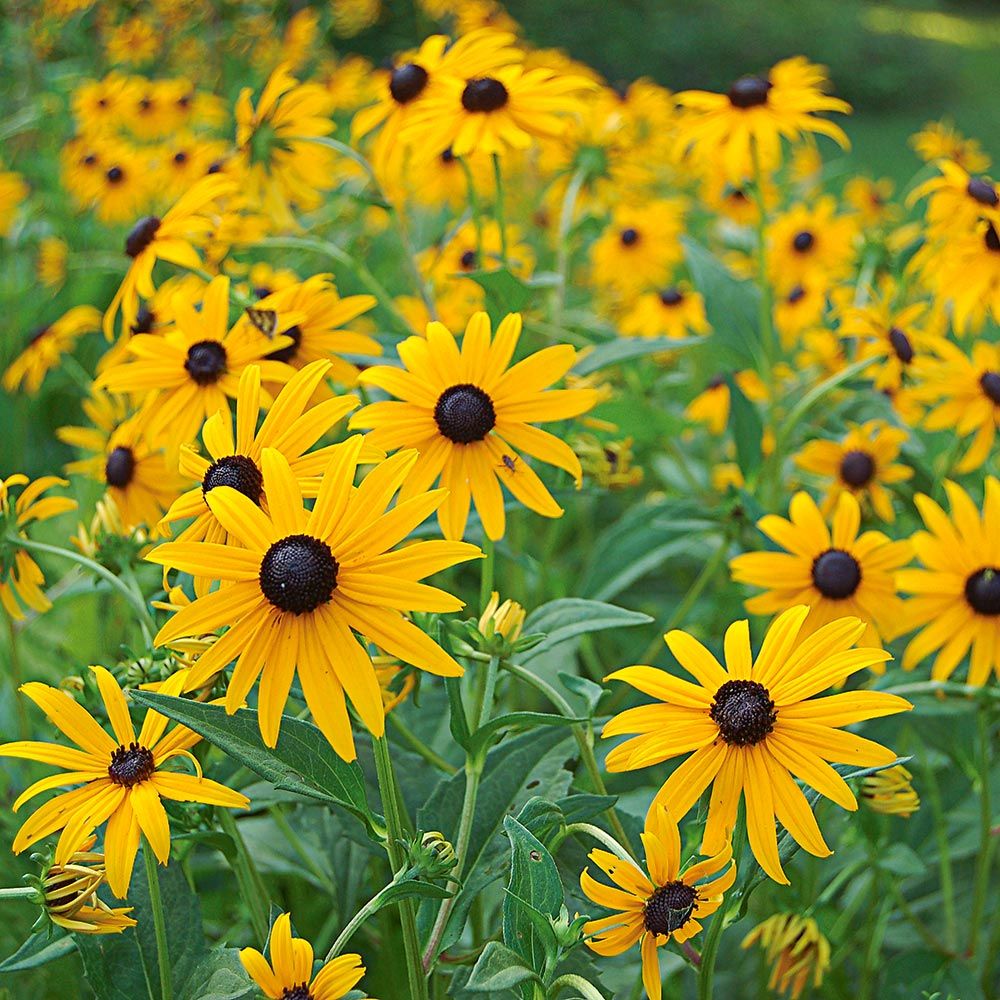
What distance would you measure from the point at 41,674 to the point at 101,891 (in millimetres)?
753

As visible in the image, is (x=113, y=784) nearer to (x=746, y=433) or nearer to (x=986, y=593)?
(x=986, y=593)

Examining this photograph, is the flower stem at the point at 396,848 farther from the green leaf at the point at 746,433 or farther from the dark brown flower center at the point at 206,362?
the green leaf at the point at 746,433

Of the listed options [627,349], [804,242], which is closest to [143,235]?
[627,349]

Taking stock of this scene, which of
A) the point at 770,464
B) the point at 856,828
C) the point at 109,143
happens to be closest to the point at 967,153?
the point at 770,464

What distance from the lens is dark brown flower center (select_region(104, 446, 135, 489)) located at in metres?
1.29

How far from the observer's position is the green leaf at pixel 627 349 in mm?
1375

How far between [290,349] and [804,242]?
1408 mm

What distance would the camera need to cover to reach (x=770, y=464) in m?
1.65

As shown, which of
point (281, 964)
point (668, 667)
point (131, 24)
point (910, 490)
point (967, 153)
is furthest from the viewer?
point (131, 24)

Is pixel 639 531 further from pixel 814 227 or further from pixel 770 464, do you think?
pixel 814 227

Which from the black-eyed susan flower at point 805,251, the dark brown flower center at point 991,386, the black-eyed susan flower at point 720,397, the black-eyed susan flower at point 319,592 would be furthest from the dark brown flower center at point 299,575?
the black-eyed susan flower at point 805,251

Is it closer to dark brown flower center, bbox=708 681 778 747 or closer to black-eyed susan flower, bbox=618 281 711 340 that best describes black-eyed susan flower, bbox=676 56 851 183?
black-eyed susan flower, bbox=618 281 711 340

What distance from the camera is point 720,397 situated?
2004mm

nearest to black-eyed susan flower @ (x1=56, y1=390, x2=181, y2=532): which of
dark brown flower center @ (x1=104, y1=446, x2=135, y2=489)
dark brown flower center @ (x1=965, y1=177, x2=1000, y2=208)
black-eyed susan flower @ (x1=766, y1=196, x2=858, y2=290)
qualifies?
dark brown flower center @ (x1=104, y1=446, x2=135, y2=489)
